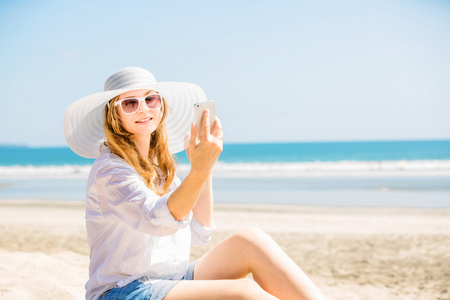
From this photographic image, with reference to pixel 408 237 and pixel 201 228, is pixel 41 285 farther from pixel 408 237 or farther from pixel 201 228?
pixel 408 237

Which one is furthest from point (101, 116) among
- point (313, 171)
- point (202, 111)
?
point (313, 171)

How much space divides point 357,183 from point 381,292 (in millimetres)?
9963

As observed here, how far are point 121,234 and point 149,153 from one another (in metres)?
0.54

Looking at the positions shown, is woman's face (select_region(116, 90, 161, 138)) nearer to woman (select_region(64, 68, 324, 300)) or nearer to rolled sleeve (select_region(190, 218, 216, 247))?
woman (select_region(64, 68, 324, 300))

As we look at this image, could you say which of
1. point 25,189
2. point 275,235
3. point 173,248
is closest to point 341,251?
point 275,235

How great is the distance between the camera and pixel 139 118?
1982 mm

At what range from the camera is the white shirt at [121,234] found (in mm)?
1614

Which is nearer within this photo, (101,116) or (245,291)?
(245,291)

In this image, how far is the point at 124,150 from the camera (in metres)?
1.90

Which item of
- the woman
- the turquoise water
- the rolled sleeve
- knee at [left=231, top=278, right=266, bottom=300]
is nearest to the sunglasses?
the woman

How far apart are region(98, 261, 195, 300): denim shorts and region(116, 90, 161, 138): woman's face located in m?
0.71

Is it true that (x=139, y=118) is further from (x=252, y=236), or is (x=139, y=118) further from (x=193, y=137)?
(x=252, y=236)

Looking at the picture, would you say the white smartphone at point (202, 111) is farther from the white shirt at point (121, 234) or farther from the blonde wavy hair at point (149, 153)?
the blonde wavy hair at point (149, 153)

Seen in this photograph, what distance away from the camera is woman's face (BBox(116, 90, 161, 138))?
197cm
